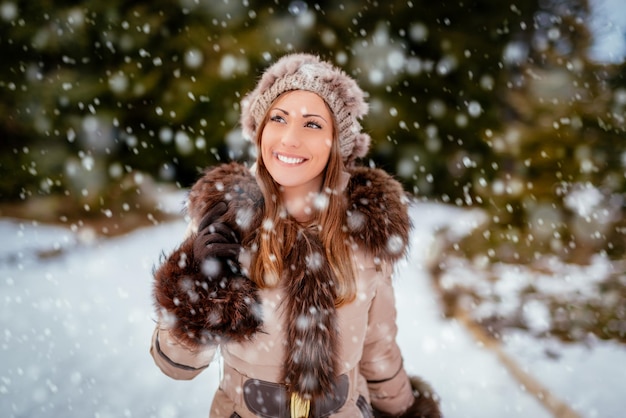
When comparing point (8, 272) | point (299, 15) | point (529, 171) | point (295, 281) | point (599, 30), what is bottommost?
point (8, 272)

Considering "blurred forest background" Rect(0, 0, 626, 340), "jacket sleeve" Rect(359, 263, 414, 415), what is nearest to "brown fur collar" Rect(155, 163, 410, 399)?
"jacket sleeve" Rect(359, 263, 414, 415)

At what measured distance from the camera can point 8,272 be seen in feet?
12.9

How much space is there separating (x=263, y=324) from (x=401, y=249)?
68 centimetres

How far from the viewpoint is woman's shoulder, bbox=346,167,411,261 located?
5.91 feet

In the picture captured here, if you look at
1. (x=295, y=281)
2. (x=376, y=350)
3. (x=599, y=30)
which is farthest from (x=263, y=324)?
(x=599, y=30)

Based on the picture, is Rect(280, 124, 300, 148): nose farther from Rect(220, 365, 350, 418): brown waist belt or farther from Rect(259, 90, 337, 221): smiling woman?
Rect(220, 365, 350, 418): brown waist belt

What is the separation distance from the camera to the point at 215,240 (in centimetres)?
156

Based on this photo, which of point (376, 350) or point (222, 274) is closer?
point (222, 274)

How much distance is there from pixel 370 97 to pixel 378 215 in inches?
127

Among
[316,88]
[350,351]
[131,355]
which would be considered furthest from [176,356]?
[131,355]

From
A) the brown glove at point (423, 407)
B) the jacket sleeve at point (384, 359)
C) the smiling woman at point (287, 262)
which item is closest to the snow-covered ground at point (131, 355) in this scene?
the brown glove at point (423, 407)

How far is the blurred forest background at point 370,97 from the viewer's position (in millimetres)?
4320

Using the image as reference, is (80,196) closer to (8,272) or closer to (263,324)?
(8,272)

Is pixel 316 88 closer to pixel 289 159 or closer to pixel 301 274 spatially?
pixel 289 159
